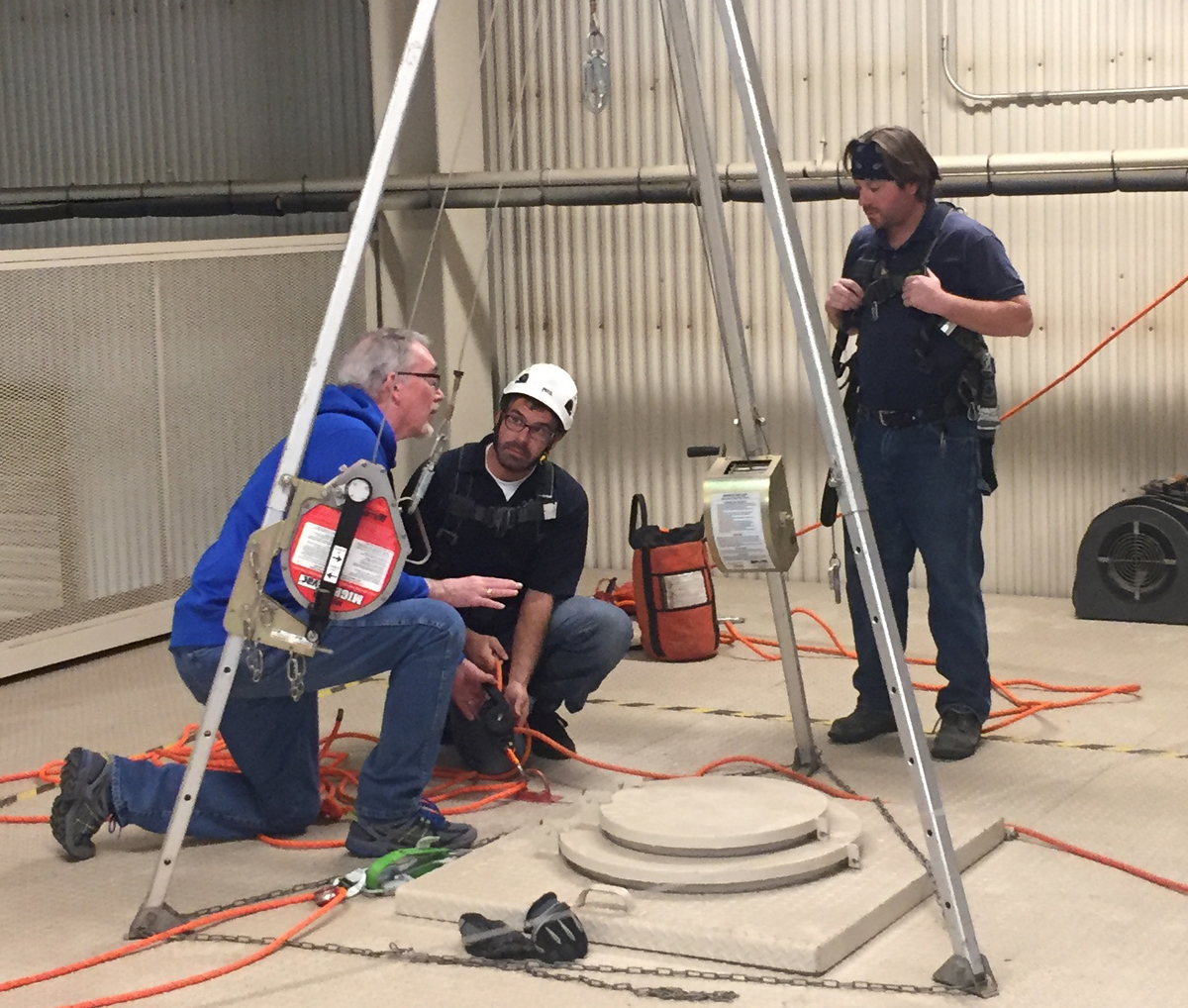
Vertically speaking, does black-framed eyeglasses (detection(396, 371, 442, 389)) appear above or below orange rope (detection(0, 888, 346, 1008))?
above

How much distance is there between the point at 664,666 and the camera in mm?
6426

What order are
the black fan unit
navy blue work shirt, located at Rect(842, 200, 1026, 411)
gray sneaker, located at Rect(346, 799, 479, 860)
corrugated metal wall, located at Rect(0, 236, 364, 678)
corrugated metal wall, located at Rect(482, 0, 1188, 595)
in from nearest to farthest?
gray sneaker, located at Rect(346, 799, 479, 860) < navy blue work shirt, located at Rect(842, 200, 1026, 411) < corrugated metal wall, located at Rect(0, 236, 364, 678) < the black fan unit < corrugated metal wall, located at Rect(482, 0, 1188, 595)

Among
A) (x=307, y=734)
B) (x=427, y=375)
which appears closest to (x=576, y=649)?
(x=307, y=734)

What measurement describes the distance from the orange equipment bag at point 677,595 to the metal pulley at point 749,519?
2.12 meters

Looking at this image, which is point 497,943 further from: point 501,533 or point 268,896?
point 501,533

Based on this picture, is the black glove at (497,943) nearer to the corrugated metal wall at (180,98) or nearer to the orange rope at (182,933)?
the orange rope at (182,933)

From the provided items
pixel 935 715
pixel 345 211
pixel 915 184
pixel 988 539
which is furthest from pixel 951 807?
pixel 345 211

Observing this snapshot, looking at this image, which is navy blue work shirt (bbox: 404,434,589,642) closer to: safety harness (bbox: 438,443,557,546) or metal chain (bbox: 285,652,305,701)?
safety harness (bbox: 438,443,557,546)

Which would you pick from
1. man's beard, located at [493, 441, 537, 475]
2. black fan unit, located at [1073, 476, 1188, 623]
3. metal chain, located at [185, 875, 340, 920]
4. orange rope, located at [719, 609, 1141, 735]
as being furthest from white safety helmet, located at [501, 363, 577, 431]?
black fan unit, located at [1073, 476, 1188, 623]

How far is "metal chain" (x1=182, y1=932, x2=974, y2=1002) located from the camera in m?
3.44

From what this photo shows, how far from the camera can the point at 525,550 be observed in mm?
4938

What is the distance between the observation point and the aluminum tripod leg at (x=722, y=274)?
178 inches

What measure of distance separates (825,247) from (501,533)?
321 cm

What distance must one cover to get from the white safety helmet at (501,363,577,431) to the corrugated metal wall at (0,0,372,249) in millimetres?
4433
